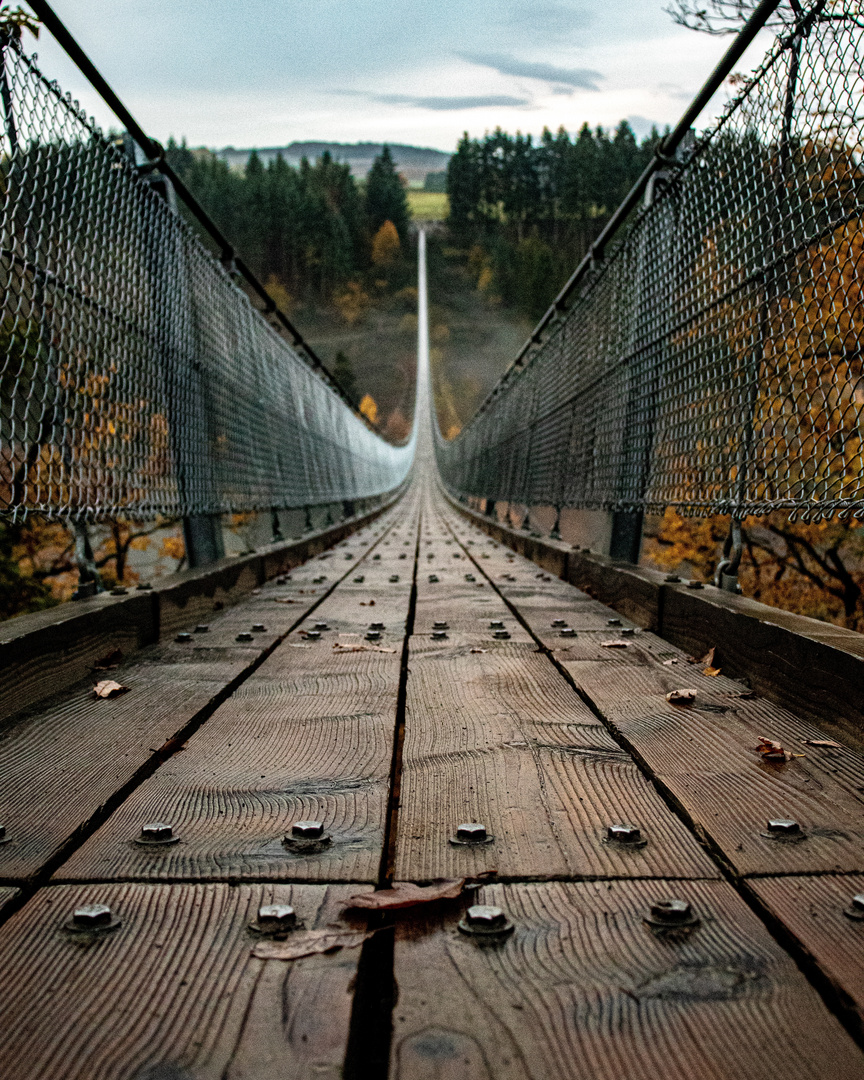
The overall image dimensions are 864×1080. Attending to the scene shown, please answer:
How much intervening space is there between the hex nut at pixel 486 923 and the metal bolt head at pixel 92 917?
0.39 metres

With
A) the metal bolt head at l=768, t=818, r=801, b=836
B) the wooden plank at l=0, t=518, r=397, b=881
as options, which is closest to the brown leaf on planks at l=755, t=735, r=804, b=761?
the metal bolt head at l=768, t=818, r=801, b=836

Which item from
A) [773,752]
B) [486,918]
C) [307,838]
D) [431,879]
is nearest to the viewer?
[486,918]

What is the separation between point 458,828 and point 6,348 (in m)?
1.77

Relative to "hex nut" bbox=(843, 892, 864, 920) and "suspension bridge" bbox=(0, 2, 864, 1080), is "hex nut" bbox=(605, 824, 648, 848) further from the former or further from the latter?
"hex nut" bbox=(843, 892, 864, 920)

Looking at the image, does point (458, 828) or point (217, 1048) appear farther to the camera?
point (458, 828)

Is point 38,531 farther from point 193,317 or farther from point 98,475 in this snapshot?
point 98,475

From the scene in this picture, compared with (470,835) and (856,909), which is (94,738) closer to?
(470,835)

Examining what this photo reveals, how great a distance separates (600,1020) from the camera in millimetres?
901

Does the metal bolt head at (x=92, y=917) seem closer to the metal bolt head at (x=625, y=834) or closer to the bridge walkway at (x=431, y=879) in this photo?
the bridge walkway at (x=431, y=879)

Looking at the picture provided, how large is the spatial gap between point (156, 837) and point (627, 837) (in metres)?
0.64

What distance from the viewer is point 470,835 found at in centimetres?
134

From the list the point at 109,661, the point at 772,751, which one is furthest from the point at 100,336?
the point at 772,751

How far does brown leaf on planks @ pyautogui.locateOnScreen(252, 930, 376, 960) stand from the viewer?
101 centimetres

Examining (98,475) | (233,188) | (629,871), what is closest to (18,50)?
(98,475)
